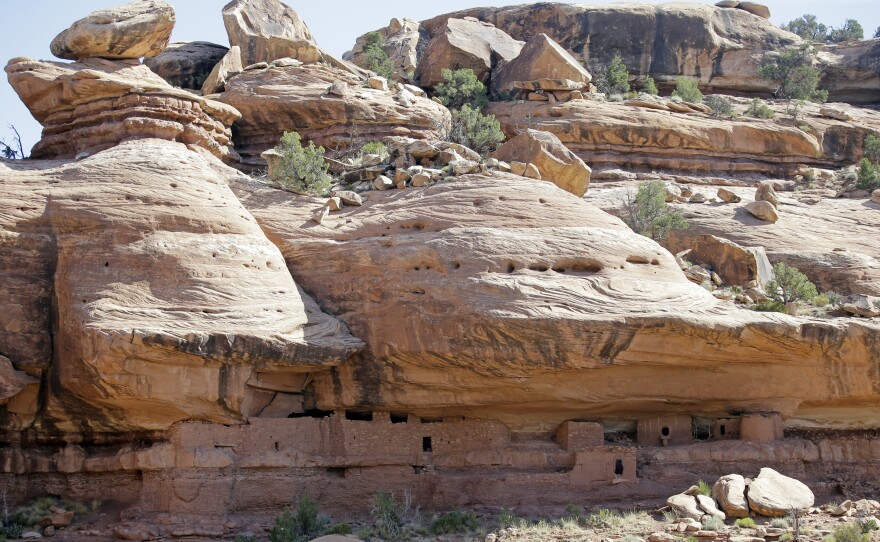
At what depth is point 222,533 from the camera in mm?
24516

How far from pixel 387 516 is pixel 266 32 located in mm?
23596

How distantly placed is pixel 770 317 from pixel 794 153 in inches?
809

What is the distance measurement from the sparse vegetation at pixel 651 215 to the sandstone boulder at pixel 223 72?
13.9 m

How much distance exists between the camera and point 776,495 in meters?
24.4

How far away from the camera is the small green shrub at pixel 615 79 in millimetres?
48844

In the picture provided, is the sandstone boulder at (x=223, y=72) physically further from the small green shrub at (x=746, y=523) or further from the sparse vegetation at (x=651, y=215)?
the small green shrub at (x=746, y=523)

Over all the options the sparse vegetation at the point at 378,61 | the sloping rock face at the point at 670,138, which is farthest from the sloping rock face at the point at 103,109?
the sparse vegetation at the point at 378,61

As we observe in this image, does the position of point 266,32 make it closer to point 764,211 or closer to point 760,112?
point 764,211

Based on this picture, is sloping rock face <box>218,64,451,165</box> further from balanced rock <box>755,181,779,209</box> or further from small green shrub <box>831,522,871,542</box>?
small green shrub <box>831,522,871,542</box>

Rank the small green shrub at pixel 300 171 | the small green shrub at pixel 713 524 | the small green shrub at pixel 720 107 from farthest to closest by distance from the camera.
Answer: the small green shrub at pixel 720 107
the small green shrub at pixel 300 171
the small green shrub at pixel 713 524

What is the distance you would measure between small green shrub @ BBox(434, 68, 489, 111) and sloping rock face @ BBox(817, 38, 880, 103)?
18.6 metres

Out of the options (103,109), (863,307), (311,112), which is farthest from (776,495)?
(311,112)

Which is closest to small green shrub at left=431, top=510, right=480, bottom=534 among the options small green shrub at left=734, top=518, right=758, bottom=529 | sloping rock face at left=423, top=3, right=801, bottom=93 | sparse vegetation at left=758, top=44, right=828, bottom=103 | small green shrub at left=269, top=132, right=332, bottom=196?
small green shrub at left=734, top=518, right=758, bottom=529

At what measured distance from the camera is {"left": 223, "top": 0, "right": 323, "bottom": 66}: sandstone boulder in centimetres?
4181
